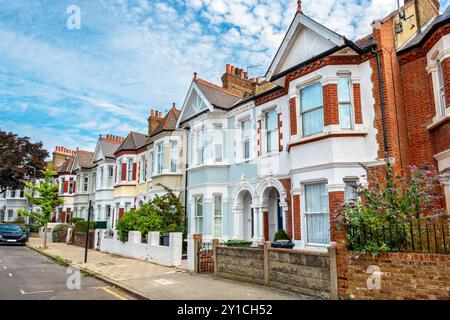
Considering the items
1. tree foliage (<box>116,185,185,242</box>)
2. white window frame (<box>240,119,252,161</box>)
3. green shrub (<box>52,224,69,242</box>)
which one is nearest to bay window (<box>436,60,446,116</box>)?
white window frame (<box>240,119,252,161</box>)

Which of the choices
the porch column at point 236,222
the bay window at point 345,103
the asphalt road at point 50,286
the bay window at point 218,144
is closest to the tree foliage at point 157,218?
the porch column at point 236,222

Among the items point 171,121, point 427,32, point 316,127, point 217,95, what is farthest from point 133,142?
point 427,32

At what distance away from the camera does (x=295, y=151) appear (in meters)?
12.7

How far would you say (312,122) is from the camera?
12.4 metres

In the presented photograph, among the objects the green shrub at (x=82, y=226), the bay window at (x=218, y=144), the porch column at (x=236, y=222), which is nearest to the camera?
the porch column at (x=236, y=222)

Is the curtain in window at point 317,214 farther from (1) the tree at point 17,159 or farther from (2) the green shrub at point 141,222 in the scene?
(1) the tree at point 17,159

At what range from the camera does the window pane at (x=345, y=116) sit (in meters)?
11.7

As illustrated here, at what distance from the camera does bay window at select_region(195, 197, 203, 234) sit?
1788 cm

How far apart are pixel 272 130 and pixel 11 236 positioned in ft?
71.9

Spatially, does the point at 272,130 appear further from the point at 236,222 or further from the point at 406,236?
Result: the point at 406,236

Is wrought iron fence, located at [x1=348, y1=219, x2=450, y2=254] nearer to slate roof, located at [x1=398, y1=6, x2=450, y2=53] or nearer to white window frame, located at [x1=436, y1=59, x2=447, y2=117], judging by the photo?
white window frame, located at [x1=436, y1=59, x2=447, y2=117]

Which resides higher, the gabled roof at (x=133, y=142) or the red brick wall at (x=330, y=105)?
the gabled roof at (x=133, y=142)

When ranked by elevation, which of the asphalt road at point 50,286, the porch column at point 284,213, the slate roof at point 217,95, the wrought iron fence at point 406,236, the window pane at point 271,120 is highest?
the slate roof at point 217,95

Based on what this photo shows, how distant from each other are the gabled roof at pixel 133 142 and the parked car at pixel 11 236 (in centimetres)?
947
